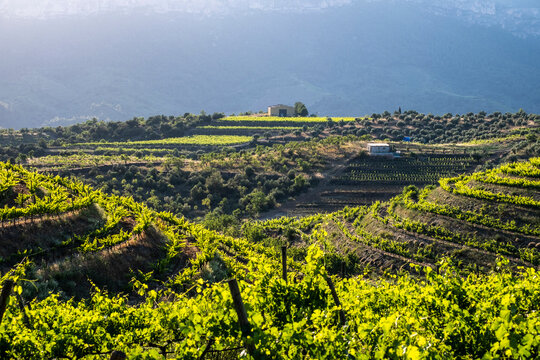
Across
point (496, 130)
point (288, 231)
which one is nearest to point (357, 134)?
point (496, 130)

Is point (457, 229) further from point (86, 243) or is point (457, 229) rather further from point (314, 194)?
point (314, 194)

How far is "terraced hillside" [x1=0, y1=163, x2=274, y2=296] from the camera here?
706 inches

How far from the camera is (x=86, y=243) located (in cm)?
1919

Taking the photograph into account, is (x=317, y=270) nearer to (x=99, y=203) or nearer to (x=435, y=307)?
(x=435, y=307)

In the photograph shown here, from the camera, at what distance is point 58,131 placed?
104m

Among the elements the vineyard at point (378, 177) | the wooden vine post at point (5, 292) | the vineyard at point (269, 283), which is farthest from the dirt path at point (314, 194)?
the wooden vine post at point (5, 292)

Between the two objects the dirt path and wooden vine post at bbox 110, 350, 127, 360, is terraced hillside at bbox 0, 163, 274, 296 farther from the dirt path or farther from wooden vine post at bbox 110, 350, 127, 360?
the dirt path

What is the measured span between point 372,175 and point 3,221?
52.5 meters

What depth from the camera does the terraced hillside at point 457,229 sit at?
3075 cm

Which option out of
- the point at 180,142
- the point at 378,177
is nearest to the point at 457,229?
the point at 378,177

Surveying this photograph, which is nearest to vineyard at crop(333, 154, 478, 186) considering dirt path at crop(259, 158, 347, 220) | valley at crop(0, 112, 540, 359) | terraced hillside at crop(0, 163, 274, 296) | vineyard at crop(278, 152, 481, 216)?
vineyard at crop(278, 152, 481, 216)

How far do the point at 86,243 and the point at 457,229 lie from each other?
79.8 ft

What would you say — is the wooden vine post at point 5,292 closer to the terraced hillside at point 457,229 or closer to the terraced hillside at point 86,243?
the terraced hillside at point 86,243

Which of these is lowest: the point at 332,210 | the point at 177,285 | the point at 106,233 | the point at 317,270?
the point at 332,210
